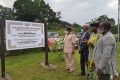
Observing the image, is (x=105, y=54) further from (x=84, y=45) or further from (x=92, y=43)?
(x=84, y=45)

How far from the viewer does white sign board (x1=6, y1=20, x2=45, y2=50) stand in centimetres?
1048

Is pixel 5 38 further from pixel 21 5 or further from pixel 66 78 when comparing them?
pixel 21 5

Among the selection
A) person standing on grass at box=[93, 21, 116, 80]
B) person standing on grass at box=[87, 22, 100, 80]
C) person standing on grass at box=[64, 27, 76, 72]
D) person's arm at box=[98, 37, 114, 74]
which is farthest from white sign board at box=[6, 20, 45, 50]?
person's arm at box=[98, 37, 114, 74]

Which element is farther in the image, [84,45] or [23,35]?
[23,35]

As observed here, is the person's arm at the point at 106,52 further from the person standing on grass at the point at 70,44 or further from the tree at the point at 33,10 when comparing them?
the tree at the point at 33,10

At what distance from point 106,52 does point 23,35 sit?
Result: 543 cm

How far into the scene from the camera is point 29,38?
37.5 feet

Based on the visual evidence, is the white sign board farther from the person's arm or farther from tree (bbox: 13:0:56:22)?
tree (bbox: 13:0:56:22)

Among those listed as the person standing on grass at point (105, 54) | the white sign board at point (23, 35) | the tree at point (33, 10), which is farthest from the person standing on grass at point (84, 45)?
the tree at point (33, 10)

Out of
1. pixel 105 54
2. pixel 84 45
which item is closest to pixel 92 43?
pixel 84 45

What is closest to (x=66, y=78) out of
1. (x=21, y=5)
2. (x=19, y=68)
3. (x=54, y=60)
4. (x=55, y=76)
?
(x=55, y=76)

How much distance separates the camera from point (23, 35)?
11102mm

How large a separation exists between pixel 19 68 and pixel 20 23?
1678 mm

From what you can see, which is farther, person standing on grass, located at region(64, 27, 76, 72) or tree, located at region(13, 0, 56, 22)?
tree, located at region(13, 0, 56, 22)
